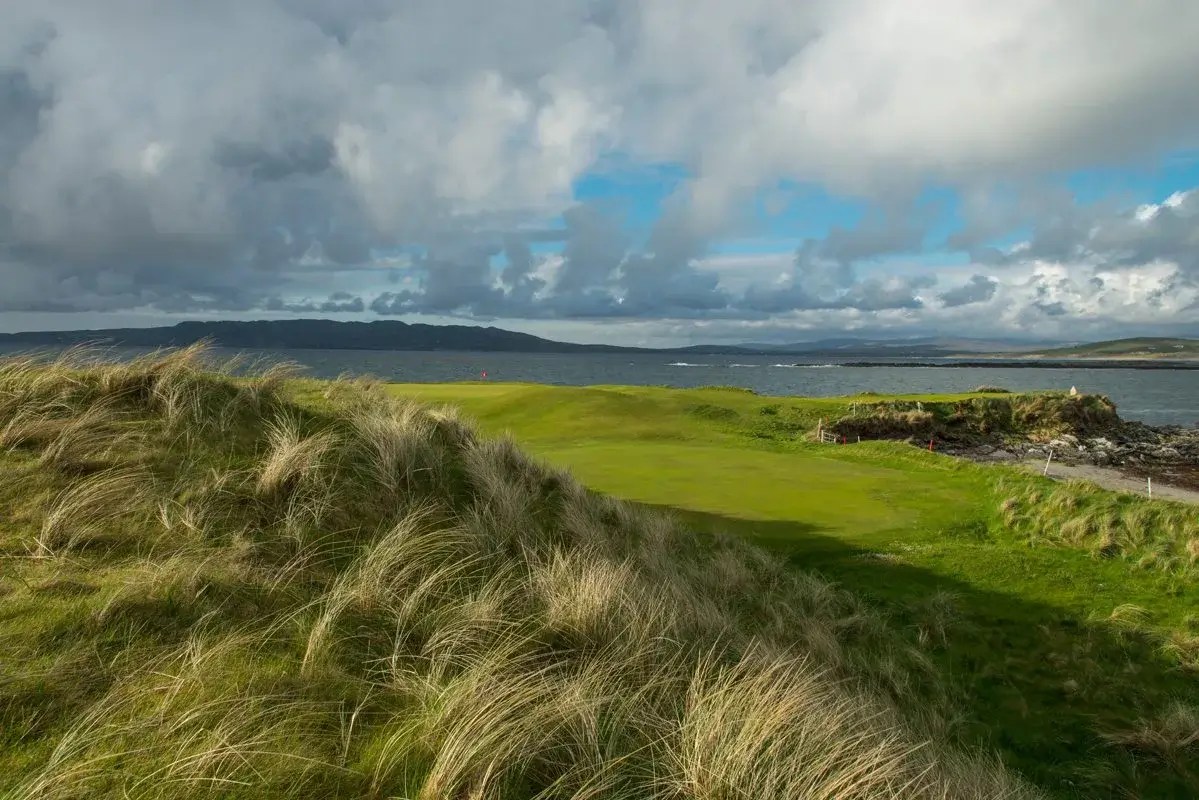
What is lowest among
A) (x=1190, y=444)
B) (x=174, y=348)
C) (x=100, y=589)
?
(x=1190, y=444)

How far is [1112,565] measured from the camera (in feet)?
40.7

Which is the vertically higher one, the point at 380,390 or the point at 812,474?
the point at 380,390

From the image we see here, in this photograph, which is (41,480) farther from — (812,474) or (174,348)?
(812,474)

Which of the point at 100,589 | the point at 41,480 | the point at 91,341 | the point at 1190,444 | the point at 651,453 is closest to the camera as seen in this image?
the point at 100,589

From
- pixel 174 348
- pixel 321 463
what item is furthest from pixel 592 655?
pixel 174 348

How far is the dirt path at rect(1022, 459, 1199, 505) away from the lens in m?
27.0

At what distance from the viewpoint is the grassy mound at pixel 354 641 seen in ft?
10.4

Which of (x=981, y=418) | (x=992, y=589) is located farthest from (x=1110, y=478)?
(x=992, y=589)

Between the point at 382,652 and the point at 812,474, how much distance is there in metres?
16.5

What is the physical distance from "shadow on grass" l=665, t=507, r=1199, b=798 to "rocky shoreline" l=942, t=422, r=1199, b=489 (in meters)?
27.0

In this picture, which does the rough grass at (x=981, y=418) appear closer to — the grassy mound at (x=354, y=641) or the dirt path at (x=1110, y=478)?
the dirt path at (x=1110, y=478)

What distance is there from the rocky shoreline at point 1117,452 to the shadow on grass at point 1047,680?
27.0m

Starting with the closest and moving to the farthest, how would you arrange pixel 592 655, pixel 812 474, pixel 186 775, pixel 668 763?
1. pixel 186 775
2. pixel 668 763
3. pixel 592 655
4. pixel 812 474

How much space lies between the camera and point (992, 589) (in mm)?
10844
